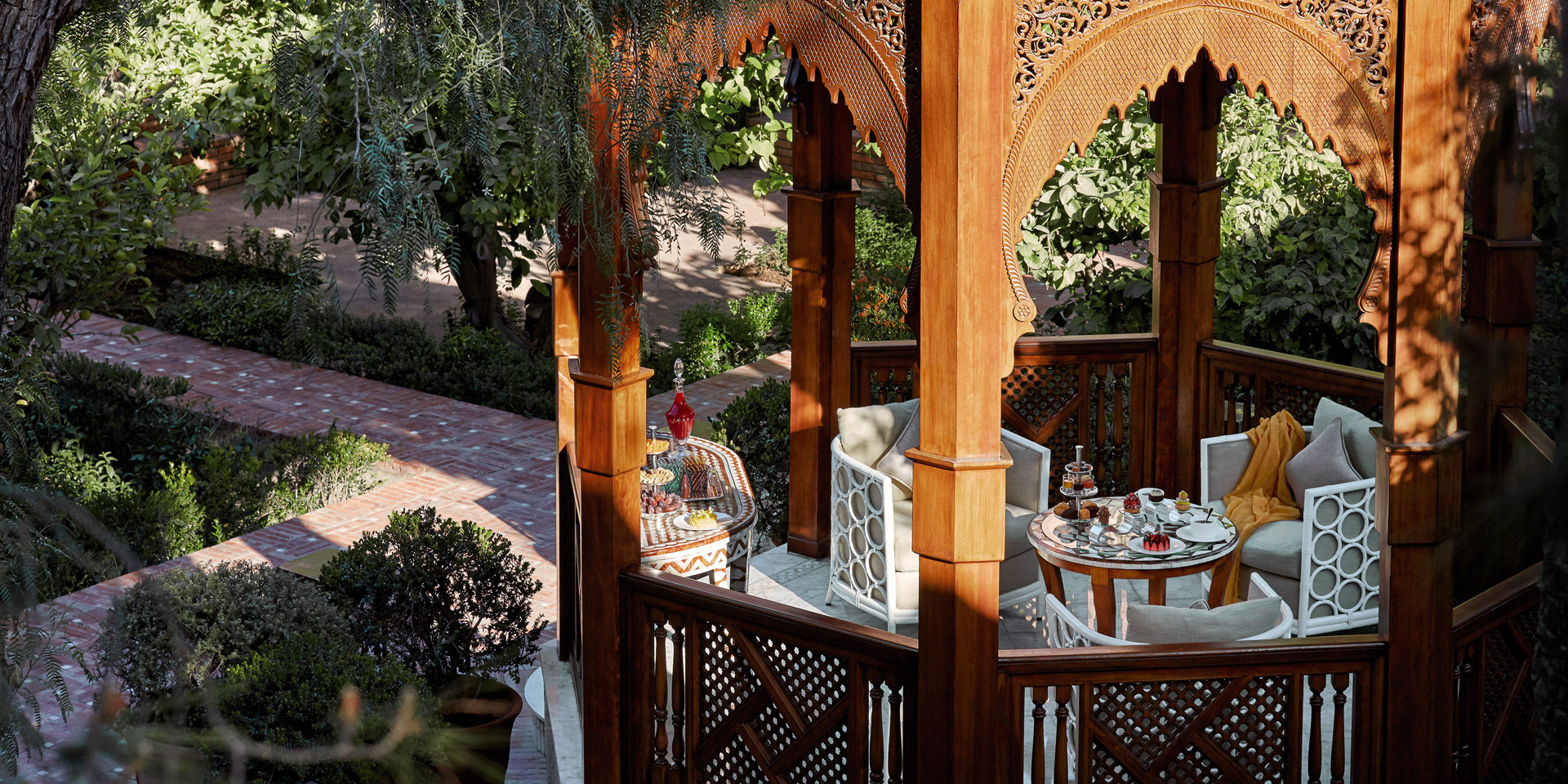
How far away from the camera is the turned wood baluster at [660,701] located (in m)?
4.98

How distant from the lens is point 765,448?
8.66m

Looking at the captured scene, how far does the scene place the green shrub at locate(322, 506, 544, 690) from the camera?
629 centimetres

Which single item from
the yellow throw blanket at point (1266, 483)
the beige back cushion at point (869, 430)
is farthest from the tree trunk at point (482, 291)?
the yellow throw blanket at point (1266, 483)

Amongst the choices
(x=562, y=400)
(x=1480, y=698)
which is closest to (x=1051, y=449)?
(x=562, y=400)

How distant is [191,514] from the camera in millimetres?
8852

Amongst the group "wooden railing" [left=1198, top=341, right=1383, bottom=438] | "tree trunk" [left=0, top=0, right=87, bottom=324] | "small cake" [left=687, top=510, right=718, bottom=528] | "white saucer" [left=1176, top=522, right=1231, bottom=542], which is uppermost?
"tree trunk" [left=0, top=0, right=87, bottom=324]

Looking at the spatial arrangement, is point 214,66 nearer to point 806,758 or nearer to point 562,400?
point 562,400

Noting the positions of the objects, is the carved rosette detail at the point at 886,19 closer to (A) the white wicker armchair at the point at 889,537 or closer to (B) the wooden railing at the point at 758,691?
(B) the wooden railing at the point at 758,691

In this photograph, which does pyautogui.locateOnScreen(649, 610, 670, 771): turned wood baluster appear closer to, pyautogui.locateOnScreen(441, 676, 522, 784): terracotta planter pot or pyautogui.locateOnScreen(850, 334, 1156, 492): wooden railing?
pyautogui.locateOnScreen(441, 676, 522, 784): terracotta planter pot

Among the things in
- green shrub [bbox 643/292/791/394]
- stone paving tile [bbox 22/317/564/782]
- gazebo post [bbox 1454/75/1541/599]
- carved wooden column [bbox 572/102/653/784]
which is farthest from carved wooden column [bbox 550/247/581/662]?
green shrub [bbox 643/292/791/394]

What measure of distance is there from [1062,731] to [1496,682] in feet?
5.10

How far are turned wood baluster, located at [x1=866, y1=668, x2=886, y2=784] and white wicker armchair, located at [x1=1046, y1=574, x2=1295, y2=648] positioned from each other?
80 cm

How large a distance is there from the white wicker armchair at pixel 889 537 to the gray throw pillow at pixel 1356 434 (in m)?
1.33

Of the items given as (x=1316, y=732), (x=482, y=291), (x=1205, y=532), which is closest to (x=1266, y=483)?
(x=1205, y=532)
